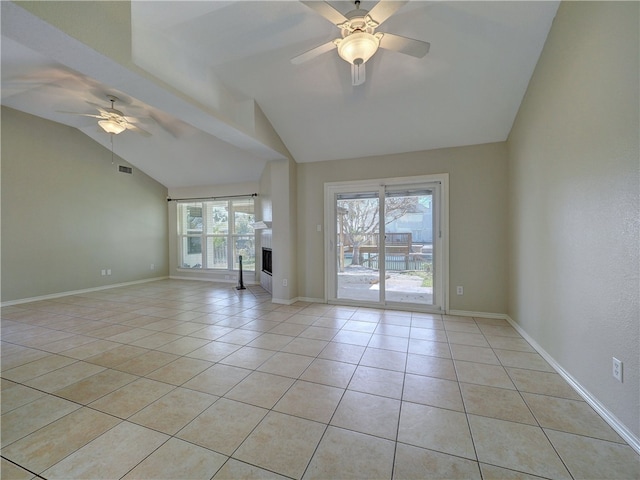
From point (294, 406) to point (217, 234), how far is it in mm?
5908

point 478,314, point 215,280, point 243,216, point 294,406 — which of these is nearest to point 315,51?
point 294,406

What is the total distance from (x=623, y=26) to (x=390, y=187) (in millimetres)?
2750

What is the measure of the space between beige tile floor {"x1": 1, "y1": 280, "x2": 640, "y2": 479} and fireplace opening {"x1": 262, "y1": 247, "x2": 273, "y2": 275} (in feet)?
7.48

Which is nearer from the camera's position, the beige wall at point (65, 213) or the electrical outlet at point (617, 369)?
the electrical outlet at point (617, 369)

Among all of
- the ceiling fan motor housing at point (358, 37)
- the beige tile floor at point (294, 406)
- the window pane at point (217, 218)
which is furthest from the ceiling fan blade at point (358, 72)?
the window pane at point (217, 218)

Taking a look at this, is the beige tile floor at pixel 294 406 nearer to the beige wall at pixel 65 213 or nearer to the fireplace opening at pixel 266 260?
the beige wall at pixel 65 213

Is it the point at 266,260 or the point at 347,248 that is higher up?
the point at 347,248

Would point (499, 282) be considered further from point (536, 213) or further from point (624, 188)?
point (624, 188)

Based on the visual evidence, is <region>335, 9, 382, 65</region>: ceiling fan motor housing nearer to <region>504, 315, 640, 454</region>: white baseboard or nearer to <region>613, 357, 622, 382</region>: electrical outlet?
<region>613, 357, 622, 382</region>: electrical outlet

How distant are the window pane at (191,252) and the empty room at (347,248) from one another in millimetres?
1742

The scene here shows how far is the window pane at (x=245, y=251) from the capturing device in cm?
670

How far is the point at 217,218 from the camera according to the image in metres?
7.08

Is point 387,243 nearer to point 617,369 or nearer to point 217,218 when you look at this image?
point 617,369

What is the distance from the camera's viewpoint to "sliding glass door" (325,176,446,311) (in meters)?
4.03
